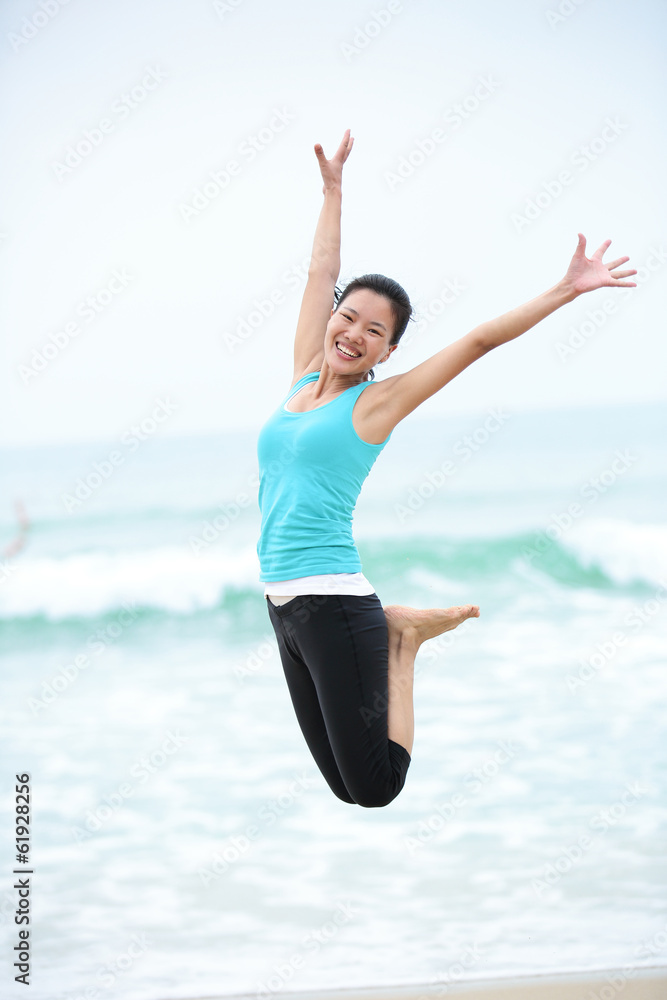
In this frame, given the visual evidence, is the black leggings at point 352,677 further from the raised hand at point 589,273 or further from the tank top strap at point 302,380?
the raised hand at point 589,273

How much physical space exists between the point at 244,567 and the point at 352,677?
603 centimetres

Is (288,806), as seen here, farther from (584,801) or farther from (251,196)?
(251,196)

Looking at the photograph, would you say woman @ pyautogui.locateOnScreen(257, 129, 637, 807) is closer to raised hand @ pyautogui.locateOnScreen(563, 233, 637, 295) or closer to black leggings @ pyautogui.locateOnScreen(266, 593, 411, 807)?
black leggings @ pyautogui.locateOnScreen(266, 593, 411, 807)

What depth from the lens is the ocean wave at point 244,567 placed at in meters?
7.66

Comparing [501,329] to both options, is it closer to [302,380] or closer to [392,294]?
[392,294]

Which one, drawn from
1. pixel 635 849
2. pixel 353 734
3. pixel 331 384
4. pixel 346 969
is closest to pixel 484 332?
pixel 331 384

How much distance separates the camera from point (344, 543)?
1993mm

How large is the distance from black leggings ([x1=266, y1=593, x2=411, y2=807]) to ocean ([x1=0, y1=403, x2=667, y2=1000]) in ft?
4.06

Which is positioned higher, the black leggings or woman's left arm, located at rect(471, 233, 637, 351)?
woman's left arm, located at rect(471, 233, 637, 351)

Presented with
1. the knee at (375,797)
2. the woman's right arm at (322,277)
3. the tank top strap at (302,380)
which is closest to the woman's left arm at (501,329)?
the tank top strap at (302,380)

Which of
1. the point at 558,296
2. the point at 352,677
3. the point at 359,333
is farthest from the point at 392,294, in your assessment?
the point at 352,677

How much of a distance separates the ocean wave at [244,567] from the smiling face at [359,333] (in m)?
5.52

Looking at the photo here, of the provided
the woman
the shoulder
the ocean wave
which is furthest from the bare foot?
the ocean wave

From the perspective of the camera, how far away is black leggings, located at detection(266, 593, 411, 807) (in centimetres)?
195
